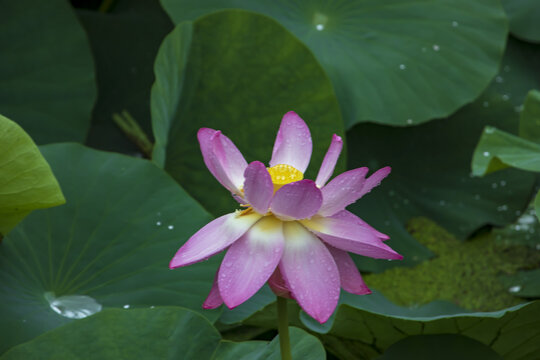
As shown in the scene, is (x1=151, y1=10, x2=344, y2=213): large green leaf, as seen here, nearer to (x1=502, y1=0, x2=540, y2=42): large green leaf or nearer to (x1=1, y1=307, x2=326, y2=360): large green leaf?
(x1=1, y1=307, x2=326, y2=360): large green leaf

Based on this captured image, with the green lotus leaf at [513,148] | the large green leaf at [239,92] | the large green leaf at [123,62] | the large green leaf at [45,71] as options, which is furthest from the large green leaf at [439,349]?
the large green leaf at [123,62]

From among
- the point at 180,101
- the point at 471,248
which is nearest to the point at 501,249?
the point at 471,248

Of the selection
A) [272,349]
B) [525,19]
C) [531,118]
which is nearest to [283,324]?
[272,349]

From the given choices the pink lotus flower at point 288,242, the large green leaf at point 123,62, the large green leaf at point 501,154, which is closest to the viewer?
the pink lotus flower at point 288,242

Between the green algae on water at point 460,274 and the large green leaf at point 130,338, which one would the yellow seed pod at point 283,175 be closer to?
the large green leaf at point 130,338

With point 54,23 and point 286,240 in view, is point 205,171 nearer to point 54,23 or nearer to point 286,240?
point 54,23

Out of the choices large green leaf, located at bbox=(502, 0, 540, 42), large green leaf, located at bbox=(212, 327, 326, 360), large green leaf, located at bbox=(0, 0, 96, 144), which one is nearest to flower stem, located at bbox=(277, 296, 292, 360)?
large green leaf, located at bbox=(212, 327, 326, 360)
